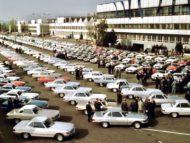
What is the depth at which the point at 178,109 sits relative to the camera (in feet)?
85.1

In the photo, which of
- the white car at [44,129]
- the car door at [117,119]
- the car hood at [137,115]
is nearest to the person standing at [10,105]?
the white car at [44,129]

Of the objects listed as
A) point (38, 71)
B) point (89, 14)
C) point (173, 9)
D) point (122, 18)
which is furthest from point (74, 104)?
point (89, 14)

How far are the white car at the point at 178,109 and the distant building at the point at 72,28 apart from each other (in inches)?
3831

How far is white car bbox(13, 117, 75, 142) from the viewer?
21.6m

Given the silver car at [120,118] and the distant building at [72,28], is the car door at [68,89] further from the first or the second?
the distant building at [72,28]

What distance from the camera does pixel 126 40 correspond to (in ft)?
291

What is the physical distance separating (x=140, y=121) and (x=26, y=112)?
7.69m

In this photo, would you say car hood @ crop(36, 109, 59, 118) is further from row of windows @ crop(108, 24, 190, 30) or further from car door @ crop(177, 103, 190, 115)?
row of windows @ crop(108, 24, 190, 30)

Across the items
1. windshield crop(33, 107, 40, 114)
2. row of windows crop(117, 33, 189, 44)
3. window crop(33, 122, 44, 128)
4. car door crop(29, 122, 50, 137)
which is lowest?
car door crop(29, 122, 50, 137)

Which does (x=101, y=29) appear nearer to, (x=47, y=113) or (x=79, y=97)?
(x=79, y=97)

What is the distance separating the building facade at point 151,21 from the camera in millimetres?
72312

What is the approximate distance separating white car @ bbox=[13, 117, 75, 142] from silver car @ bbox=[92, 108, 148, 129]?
2552 mm

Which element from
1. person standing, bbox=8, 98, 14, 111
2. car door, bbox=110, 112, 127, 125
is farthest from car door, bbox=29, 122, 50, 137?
person standing, bbox=8, 98, 14, 111

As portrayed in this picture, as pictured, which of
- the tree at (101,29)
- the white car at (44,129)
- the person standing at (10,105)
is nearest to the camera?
the white car at (44,129)
